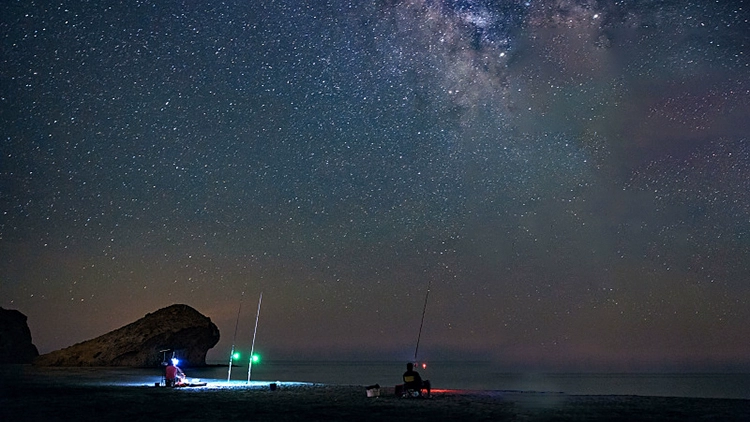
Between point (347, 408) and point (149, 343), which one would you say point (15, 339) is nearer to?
point (149, 343)

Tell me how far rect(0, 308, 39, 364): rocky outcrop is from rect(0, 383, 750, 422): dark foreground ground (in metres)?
139

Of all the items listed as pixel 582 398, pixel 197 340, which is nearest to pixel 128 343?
pixel 197 340

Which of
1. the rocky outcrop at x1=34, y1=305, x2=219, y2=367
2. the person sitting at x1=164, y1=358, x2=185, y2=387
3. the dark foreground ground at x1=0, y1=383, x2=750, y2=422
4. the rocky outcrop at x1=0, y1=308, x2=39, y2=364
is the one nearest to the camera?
the dark foreground ground at x1=0, y1=383, x2=750, y2=422

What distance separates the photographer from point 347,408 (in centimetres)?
2150

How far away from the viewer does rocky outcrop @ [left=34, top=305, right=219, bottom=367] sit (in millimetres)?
109062

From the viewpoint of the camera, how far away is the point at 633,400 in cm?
2498

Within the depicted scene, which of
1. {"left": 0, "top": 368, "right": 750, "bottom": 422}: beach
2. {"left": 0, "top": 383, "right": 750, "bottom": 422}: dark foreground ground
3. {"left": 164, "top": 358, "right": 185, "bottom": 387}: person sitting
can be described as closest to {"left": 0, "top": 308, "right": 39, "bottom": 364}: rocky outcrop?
{"left": 164, "top": 358, "right": 185, "bottom": 387}: person sitting

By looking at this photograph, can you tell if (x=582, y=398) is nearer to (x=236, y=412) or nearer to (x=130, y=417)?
(x=236, y=412)

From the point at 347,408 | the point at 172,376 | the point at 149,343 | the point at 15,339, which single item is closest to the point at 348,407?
the point at 347,408

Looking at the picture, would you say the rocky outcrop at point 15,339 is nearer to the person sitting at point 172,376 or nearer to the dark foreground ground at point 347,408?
the person sitting at point 172,376

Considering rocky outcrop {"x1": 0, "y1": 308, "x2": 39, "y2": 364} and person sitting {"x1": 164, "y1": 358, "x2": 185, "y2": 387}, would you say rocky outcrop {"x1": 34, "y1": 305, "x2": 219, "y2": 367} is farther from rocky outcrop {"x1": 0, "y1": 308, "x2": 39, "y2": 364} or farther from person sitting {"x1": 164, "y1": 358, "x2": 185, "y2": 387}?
person sitting {"x1": 164, "y1": 358, "x2": 185, "y2": 387}

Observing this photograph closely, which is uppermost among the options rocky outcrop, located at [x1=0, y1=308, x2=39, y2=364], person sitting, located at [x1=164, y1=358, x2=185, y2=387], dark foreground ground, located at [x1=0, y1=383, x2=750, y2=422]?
dark foreground ground, located at [x1=0, y1=383, x2=750, y2=422]

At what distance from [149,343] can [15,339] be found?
61.3 m

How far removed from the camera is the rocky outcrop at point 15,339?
14600 centimetres
